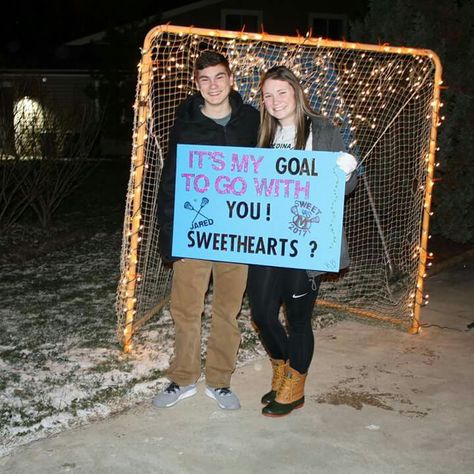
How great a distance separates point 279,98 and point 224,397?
1.83m

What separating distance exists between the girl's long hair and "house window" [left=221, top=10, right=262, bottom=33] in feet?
66.4

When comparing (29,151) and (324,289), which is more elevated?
(29,151)

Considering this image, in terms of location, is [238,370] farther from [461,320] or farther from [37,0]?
[37,0]

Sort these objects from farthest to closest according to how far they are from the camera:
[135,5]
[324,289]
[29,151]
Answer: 1. [135,5]
2. [29,151]
3. [324,289]

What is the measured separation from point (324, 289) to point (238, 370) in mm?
2235

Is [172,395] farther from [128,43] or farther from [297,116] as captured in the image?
[128,43]

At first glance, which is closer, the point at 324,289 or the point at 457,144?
the point at 324,289

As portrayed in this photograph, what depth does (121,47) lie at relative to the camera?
68.9 feet

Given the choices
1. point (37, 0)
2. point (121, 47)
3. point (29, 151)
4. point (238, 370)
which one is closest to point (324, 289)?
point (238, 370)

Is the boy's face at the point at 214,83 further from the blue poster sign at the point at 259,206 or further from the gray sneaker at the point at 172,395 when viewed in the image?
the gray sneaker at the point at 172,395

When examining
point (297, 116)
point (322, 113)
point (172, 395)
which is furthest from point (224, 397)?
point (322, 113)

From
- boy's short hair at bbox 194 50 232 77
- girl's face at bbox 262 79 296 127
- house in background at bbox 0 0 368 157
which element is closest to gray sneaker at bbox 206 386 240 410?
girl's face at bbox 262 79 296 127

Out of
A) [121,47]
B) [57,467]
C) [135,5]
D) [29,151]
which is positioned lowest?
[57,467]

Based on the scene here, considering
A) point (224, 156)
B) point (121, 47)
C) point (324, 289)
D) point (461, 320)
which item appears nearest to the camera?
point (224, 156)
